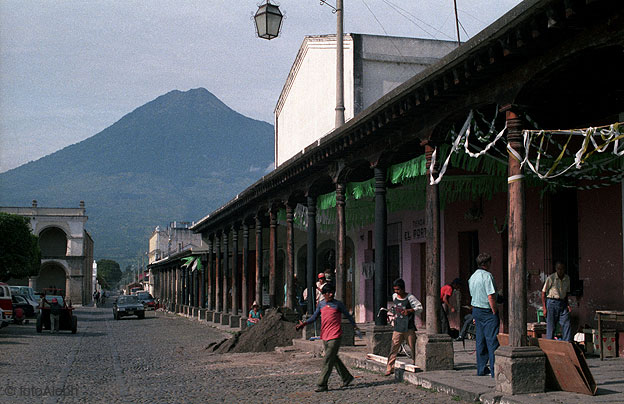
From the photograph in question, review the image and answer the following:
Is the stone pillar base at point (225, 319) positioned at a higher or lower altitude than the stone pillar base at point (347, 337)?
lower

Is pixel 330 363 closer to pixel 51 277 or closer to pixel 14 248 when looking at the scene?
pixel 14 248

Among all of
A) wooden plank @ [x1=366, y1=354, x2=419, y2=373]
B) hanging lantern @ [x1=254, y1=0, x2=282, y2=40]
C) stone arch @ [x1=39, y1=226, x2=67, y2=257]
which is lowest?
wooden plank @ [x1=366, y1=354, x2=419, y2=373]

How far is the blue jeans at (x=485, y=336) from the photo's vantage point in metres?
9.83

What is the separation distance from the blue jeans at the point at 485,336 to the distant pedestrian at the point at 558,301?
2.21 metres

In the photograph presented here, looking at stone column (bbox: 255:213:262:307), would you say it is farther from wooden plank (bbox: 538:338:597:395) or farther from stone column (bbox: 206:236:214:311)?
wooden plank (bbox: 538:338:597:395)

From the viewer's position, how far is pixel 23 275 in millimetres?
53219

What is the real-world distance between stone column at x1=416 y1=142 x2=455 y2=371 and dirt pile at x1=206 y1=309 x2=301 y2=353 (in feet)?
21.4

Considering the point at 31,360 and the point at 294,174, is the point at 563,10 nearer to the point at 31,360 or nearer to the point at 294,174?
the point at 294,174

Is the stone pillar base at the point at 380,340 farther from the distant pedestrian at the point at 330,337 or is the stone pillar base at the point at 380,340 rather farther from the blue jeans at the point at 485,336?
the blue jeans at the point at 485,336

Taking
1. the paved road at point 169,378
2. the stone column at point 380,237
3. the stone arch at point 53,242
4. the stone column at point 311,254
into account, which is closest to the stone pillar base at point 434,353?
the paved road at point 169,378

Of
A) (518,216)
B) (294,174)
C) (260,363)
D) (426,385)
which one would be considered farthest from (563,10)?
(294,174)

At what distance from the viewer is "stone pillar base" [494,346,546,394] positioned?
8.38 metres

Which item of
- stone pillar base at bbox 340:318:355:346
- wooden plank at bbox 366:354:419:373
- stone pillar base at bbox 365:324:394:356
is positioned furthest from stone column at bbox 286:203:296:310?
wooden plank at bbox 366:354:419:373

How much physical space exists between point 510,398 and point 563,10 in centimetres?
428
